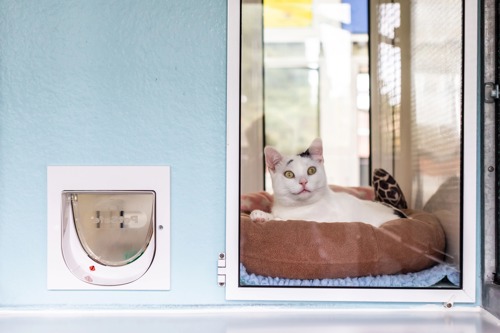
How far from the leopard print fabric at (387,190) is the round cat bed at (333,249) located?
147 millimetres

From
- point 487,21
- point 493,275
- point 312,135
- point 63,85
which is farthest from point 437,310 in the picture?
point 63,85

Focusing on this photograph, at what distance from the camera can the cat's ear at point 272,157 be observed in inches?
58.7

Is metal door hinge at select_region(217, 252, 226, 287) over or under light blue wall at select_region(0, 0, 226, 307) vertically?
under

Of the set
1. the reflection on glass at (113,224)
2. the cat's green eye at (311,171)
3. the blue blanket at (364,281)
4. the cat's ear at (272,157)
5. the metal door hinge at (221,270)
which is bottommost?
the blue blanket at (364,281)

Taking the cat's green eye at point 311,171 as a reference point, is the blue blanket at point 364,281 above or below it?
below

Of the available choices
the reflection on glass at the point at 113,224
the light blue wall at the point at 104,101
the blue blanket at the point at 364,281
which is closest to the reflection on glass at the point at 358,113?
the blue blanket at the point at 364,281

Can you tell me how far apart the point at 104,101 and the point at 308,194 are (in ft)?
1.91

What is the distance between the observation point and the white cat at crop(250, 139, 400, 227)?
145 cm

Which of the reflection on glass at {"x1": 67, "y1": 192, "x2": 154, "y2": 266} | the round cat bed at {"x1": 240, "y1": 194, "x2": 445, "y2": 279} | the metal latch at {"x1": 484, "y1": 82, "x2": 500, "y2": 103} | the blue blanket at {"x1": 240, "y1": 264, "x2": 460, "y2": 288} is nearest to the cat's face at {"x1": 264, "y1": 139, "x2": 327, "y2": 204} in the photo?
the round cat bed at {"x1": 240, "y1": 194, "x2": 445, "y2": 279}

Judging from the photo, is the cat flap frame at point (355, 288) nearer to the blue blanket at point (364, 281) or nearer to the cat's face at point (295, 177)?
the blue blanket at point (364, 281)

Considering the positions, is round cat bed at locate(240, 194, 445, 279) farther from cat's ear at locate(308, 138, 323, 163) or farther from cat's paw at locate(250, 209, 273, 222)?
cat's ear at locate(308, 138, 323, 163)

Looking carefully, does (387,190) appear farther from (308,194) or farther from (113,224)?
(113,224)

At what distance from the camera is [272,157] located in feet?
4.94

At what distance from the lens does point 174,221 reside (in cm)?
135
